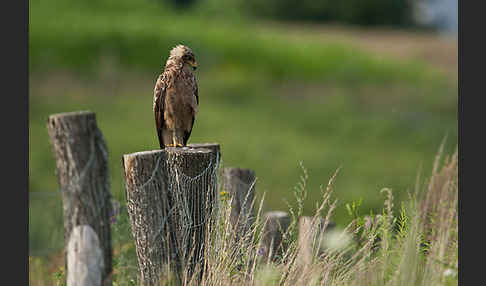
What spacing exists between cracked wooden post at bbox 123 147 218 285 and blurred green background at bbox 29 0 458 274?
4.08 meters

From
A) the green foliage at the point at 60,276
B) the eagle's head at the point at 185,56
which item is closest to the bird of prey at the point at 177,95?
the eagle's head at the point at 185,56

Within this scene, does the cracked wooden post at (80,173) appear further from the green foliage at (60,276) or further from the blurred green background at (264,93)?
the blurred green background at (264,93)

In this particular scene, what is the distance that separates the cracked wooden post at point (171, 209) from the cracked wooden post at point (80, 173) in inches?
44.9

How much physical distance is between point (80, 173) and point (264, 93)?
1452 cm

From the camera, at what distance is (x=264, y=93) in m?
19.4

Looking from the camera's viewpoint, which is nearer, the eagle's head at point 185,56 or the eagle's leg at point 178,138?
the eagle's head at point 185,56

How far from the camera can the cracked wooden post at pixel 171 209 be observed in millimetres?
4027

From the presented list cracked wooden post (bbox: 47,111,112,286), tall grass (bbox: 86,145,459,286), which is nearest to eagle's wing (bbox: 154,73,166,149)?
cracked wooden post (bbox: 47,111,112,286)

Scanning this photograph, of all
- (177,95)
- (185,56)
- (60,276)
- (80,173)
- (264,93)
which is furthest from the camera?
(264,93)

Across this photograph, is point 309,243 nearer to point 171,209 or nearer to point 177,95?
point 171,209

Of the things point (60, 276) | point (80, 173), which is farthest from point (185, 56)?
point (60, 276)

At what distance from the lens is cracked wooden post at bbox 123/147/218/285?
4027 mm

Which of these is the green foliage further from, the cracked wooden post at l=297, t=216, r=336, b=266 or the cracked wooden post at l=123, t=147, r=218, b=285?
the cracked wooden post at l=297, t=216, r=336, b=266

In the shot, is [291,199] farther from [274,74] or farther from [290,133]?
[274,74]
